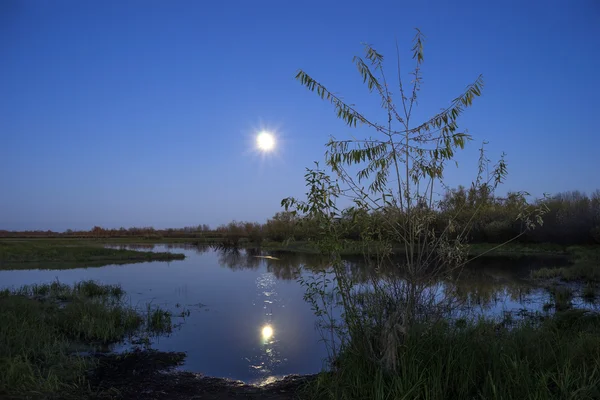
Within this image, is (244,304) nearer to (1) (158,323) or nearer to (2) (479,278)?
(1) (158,323)

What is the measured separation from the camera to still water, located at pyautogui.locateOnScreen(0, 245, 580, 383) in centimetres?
963

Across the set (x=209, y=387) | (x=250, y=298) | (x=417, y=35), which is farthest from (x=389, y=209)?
(x=250, y=298)

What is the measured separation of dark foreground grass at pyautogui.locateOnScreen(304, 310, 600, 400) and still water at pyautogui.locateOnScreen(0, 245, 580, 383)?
235cm

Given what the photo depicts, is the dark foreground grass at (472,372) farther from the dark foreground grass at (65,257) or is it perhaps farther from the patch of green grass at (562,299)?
the dark foreground grass at (65,257)

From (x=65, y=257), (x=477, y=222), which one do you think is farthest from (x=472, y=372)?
(x=65, y=257)

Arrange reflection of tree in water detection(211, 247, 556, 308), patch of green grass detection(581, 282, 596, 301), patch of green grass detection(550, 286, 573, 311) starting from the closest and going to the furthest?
reflection of tree in water detection(211, 247, 556, 308) → patch of green grass detection(550, 286, 573, 311) → patch of green grass detection(581, 282, 596, 301)

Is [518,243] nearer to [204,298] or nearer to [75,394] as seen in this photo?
[204,298]

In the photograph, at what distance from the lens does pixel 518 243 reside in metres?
41.8

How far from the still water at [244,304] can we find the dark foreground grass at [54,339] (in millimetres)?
1273

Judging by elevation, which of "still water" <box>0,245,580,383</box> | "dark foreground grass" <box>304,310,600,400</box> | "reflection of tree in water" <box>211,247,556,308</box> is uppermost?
"dark foreground grass" <box>304,310,600,400</box>

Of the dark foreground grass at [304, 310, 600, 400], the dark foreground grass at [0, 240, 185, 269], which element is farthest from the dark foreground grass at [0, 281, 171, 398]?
the dark foreground grass at [0, 240, 185, 269]

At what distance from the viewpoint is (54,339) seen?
9.15 meters

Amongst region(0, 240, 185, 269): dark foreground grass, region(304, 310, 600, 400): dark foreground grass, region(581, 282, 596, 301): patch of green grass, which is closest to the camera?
region(304, 310, 600, 400): dark foreground grass

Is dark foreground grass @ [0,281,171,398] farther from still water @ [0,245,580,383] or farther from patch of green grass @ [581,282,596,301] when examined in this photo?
patch of green grass @ [581,282,596,301]
